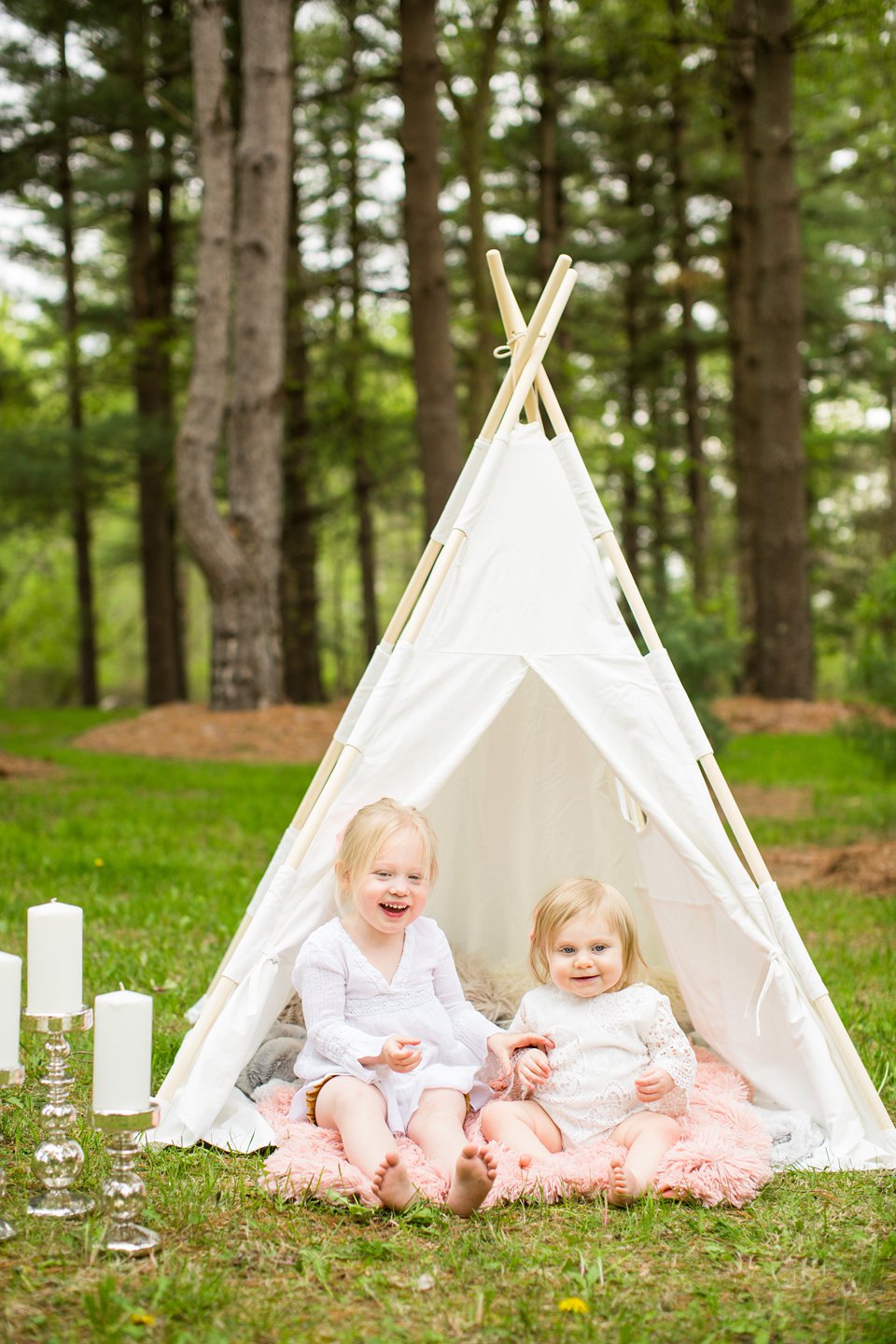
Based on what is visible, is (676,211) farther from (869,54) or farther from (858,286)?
(869,54)

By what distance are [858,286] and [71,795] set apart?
14.7m

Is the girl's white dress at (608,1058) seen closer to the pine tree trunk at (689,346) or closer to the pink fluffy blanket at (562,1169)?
the pink fluffy blanket at (562,1169)

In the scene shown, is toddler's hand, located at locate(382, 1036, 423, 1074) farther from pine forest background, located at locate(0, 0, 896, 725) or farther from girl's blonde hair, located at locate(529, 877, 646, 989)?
pine forest background, located at locate(0, 0, 896, 725)

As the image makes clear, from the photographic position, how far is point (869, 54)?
11.5m

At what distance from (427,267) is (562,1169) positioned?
29.1 ft

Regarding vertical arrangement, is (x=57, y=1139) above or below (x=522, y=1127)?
above

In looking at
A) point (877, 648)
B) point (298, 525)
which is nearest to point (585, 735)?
point (877, 648)

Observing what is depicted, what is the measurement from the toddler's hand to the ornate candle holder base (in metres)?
0.66

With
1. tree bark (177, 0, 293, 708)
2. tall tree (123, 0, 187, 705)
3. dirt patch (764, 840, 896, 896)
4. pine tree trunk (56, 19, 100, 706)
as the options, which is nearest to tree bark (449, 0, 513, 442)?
tree bark (177, 0, 293, 708)

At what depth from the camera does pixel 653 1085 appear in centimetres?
301

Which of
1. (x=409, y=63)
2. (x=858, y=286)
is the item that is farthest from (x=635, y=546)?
(x=409, y=63)

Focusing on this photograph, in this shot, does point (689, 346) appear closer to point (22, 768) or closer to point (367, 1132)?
point (22, 768)

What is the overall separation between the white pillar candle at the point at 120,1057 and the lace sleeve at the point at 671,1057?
1.31m

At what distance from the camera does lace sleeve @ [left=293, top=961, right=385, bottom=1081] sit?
10.0 feet
